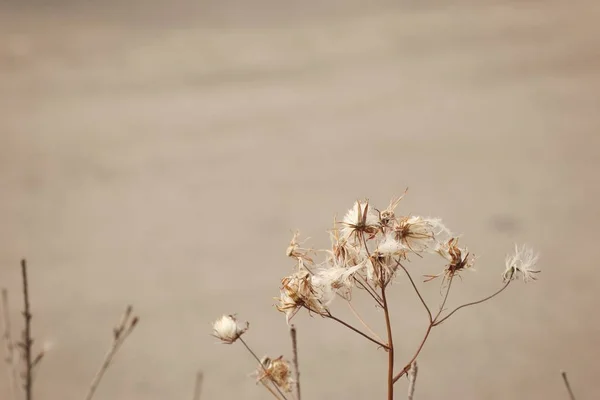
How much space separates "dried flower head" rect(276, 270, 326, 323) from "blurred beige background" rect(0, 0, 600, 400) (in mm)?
692

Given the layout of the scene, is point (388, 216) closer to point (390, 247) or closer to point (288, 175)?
point (390, 247)

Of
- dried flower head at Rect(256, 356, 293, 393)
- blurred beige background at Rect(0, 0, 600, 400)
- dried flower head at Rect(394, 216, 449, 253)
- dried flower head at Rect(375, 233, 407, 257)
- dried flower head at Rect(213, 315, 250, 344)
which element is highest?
blurred beige background at Rect(0, 0, 600, 400)

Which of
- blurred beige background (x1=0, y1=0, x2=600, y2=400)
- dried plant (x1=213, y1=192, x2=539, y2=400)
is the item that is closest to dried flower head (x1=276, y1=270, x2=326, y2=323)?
dried plant (x1=213, y1=192, x2=539, y2=400)

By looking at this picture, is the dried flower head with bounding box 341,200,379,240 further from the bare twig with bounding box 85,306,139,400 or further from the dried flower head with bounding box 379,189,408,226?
the bare twig with bounding box 85,306,139,400

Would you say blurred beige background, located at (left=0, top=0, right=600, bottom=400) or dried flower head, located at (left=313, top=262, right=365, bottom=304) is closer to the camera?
dried flower head, located at (left=313, top=262, right=365, bottom=304)

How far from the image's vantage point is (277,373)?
0.33m

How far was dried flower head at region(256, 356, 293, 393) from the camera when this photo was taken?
328 mm

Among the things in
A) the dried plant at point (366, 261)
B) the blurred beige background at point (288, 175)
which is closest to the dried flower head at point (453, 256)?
the dried plant at point (366, 261)

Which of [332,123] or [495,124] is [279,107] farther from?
[495,124]

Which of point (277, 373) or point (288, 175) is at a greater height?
point (288, 175)

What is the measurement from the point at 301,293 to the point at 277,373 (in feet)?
0.15

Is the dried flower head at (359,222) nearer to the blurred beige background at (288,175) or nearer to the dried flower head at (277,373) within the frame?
the dried flower head at (277,373)

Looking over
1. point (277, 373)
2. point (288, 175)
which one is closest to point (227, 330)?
point (277, 373)

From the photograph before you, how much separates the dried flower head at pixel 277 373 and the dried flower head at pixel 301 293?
0.03 meters
